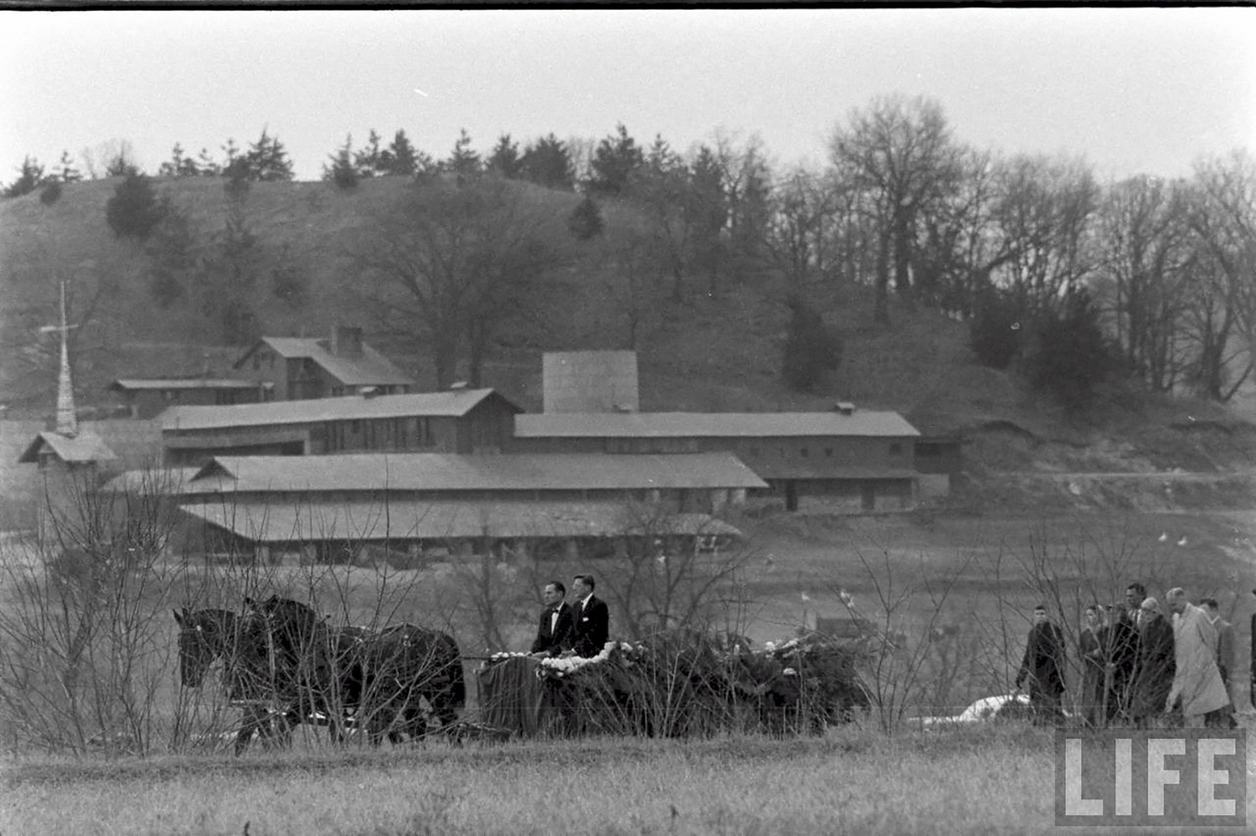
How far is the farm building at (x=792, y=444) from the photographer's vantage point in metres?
31.6

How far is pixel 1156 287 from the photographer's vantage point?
30641 millimetres

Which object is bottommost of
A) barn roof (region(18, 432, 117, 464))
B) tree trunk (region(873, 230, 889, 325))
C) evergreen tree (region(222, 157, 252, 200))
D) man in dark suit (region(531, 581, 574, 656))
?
man in dark suit (region(531, 581, 574, 656))

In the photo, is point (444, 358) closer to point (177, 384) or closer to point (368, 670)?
point (177, 384)

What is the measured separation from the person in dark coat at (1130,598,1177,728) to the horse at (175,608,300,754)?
584 centimetres

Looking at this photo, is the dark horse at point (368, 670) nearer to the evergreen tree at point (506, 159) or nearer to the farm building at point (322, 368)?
the evergreen tree at point (506, 159)

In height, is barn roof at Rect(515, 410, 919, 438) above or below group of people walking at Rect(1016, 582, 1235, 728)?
above

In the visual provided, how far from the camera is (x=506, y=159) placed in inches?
1131

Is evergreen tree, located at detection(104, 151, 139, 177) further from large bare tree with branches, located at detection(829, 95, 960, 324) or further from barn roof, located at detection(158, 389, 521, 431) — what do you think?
large bare tree with branches, located at detection(829, 95, 960, 324)

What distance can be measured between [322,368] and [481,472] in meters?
4.07

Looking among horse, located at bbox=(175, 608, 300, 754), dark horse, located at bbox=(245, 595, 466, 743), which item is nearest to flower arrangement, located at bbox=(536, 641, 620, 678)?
dark horse, located at bbox=(245, 595, 466, 743)

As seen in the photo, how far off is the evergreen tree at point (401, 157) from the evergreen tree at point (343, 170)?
0.73 meters

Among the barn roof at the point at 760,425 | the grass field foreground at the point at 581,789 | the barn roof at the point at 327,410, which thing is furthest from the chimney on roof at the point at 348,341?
the grass field foreground at the point at 581,789

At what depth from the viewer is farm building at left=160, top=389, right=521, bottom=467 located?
31.1 metres

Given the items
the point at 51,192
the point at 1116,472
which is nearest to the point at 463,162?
the point at 51,192
